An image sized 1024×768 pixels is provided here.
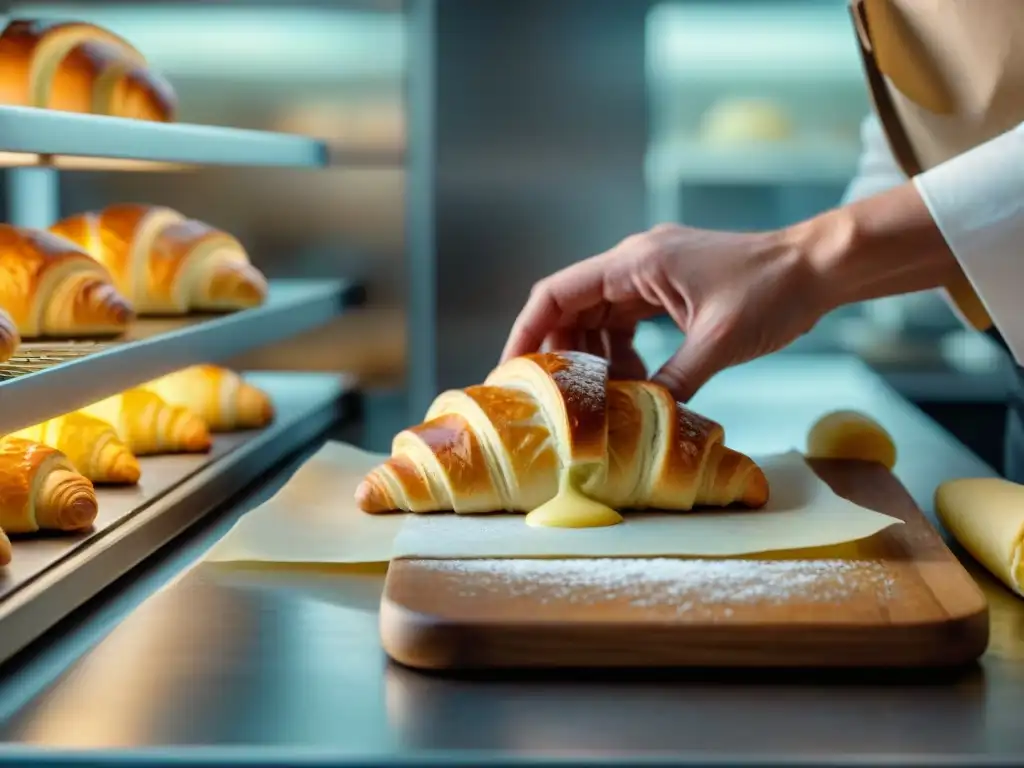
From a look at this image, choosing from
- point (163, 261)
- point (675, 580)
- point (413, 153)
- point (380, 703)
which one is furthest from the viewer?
point (413, 153)

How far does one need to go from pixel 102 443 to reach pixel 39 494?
0.61 feet

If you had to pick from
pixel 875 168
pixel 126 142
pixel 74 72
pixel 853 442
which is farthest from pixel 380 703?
pixel 875 168

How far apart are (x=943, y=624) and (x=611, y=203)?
1191 millimetres

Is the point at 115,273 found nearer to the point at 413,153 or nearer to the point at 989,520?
the point at 413,153

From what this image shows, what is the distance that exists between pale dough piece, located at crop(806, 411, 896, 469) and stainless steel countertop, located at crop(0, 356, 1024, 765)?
34cm

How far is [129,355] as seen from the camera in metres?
0.97

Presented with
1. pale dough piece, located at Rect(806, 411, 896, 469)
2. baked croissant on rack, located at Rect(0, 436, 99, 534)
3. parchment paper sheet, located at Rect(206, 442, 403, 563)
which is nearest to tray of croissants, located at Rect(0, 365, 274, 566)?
baked croissant on rack, located at Rect(0, 436, 99, 534)

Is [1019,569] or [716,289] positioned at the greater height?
[716,289]

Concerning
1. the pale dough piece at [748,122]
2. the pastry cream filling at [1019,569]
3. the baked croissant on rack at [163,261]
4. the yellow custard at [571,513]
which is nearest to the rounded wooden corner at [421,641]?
the yellow custard at [571,513]

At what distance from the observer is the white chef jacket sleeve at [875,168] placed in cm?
152

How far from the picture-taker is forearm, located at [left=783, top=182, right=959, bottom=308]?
1.00 metres

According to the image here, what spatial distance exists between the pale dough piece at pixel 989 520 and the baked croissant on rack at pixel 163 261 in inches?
31.5

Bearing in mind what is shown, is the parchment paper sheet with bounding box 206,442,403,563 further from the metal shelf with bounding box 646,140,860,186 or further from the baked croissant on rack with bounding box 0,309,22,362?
the metal shelf with bounding box 646,140,860,186

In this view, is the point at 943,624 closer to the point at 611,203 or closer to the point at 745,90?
the point at 611,203
